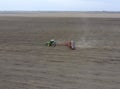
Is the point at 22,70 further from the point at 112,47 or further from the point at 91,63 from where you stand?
the point at 112,47

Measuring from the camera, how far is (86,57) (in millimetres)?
16062

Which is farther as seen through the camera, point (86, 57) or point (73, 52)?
point (73, 52)

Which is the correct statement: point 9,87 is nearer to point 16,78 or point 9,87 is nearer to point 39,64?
point 16,78

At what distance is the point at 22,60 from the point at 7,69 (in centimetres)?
216

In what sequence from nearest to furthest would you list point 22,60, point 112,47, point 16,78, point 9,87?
point 9,87 < point 16,78 < point 22,60 < point 112,47

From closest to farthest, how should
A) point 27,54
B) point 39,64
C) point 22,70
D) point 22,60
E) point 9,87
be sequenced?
1. point 9,87
2. point 22,70
3. point 39,64
4. point 22,60
5. point 27,54

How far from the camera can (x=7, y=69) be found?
13383 mm

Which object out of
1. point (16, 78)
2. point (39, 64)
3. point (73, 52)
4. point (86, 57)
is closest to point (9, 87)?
point (16, 78)

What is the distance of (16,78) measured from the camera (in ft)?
38.0

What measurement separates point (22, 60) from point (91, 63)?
128 inches

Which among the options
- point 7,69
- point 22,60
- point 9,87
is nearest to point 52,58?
point 22,60

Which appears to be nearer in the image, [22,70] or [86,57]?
[22,70]

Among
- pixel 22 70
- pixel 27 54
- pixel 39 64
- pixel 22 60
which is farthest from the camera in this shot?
pixel 27 54

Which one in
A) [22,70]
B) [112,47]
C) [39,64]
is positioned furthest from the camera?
[112,47]
